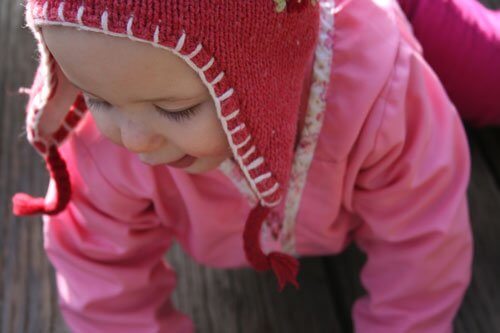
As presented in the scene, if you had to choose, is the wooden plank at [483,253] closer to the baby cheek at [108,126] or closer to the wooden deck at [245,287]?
the wooden deck at [245,287]

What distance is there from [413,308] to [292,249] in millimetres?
205

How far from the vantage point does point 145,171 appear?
3.56 feet

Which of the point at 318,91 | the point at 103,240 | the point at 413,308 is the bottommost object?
the point at 413,308

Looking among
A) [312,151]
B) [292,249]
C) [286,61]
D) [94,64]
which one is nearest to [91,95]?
[94,64]

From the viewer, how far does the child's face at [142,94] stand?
2.49ft

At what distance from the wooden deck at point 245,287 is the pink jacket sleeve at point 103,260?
88 millimetres

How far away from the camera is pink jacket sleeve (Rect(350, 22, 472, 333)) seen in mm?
1021

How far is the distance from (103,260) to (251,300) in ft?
0.86

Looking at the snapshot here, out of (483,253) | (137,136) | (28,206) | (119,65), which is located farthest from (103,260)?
(483,253)

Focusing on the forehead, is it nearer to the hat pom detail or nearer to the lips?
the lips

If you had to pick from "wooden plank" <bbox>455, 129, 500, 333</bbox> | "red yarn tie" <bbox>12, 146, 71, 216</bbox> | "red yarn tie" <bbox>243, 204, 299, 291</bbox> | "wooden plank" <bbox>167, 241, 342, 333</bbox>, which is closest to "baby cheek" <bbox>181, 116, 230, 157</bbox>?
"red yarn tie" <bbox>243, 204, 299, 291</bbox>

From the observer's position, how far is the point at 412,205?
1.08 m

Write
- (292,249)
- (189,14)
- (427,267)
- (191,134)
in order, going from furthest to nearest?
(292,249) < (427,267) < (191,134) < (189,14)

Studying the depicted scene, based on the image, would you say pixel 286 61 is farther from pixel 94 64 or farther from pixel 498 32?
pixel 498 32
